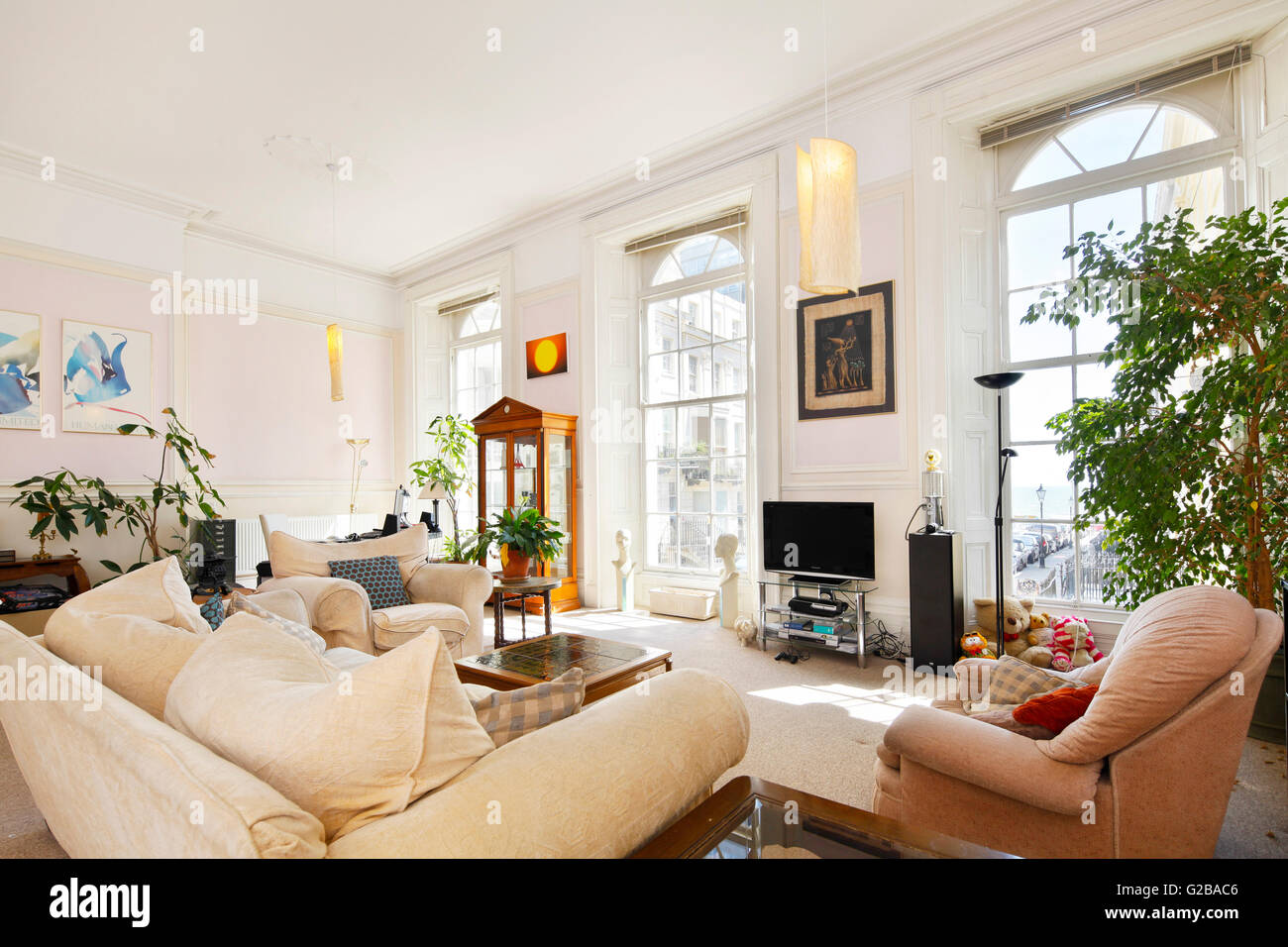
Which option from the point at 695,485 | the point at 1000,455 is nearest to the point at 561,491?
the point at 695,485

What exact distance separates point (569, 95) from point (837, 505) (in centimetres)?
307

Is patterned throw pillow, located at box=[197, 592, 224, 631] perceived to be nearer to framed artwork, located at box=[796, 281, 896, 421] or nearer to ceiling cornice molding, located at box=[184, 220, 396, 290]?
framed artwork, located at box=[796, 281, 896, 421]

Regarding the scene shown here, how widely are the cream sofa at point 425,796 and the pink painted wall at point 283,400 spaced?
202 inches

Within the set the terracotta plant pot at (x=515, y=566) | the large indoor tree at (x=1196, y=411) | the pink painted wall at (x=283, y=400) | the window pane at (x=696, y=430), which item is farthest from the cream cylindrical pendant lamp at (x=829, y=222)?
the pink painted wall at (x=283, y=400)

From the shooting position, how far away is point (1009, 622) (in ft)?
11.6

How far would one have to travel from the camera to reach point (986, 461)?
3.94 m

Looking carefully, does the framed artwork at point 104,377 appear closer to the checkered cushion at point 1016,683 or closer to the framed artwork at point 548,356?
the framed artwork at point 548,356

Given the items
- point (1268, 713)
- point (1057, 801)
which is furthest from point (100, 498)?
point (1268, 713)

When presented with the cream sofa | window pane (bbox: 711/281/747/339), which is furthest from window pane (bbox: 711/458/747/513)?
the cream sofa

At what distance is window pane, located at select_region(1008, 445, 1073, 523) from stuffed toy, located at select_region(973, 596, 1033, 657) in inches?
21.5

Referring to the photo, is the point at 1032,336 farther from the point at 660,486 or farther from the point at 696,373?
the point at 660,486

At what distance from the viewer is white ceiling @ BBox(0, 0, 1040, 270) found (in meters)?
3.39

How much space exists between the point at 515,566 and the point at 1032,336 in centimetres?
346

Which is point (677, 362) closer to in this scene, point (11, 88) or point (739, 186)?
point (739, 186)
